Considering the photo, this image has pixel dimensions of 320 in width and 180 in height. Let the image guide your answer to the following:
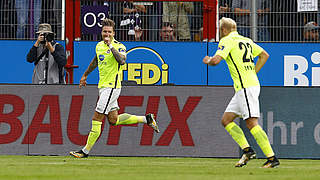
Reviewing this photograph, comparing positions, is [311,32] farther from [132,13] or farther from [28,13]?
[28,13]

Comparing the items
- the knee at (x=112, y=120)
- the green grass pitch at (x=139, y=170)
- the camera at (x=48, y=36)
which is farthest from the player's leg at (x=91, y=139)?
the camera at (x=48, y=36)

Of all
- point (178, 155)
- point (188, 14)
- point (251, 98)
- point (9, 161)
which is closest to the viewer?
point (251, 98)

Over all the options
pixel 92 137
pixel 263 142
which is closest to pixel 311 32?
pixel 92 137

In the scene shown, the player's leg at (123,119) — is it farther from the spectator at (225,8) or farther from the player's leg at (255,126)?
the spectator at (225,8)

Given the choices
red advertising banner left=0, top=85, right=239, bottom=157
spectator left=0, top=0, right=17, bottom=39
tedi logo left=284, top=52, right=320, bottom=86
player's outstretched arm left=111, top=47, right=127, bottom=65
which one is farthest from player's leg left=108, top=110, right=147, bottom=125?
tedi logo left=284, top=52, right=320, bottom=86

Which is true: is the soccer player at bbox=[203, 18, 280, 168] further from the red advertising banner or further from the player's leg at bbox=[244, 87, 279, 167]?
the red advertising banner

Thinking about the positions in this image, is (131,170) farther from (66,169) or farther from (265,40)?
(265,40)

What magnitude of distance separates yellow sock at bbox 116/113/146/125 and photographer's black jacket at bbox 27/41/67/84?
84.1 inches

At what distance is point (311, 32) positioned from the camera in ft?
53.1

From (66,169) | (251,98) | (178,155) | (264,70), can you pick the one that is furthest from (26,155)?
(264,70)

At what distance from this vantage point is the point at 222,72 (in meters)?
16.3

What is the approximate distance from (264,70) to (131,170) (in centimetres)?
726

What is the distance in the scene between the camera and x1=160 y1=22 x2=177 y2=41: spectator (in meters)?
16.1

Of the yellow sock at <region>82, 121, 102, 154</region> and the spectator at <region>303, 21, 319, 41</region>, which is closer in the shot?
the yellow sock at <region>82, 121, 102, 154</region>
